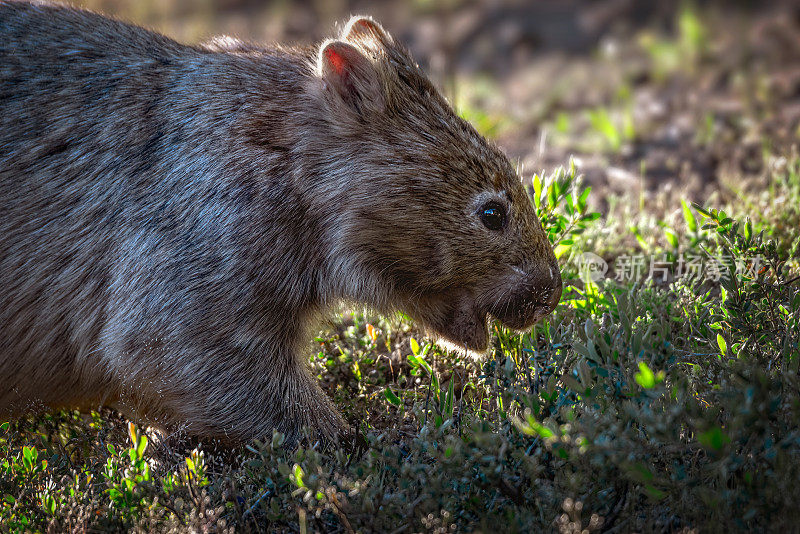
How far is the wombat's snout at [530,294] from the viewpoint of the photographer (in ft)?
10.3

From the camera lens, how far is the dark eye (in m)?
3.10

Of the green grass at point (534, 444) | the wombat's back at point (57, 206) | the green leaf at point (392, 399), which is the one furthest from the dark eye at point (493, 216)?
the wombat's back at point (57, 206)

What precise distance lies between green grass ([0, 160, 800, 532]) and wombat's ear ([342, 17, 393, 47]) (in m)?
1.00

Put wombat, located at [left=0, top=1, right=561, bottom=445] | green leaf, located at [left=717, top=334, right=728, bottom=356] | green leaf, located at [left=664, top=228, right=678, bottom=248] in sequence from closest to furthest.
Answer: green leaf, located at [left=717, top=334, right=728, bottom=356]
wombat, located at [left=0, top=1, right=561, bottom=445]
green leaf, located at [left=664, top=228, right=678, bottom=248]

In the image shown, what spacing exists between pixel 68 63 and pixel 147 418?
5.09 feet

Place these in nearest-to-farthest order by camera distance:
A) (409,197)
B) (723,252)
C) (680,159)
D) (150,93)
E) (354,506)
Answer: (354,506) < (409,197) < (150,93) < (723,252) < (680,159)

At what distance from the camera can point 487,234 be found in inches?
122

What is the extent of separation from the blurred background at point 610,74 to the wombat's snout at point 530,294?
1121 mm

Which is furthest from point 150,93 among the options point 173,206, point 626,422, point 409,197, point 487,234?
point 626,422

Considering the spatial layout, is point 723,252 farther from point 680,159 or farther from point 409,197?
point 680,159

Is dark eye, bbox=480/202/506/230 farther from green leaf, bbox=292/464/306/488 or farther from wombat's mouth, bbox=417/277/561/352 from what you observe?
green leaf, bbox=292/464/306/488

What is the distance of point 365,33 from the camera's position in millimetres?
3250

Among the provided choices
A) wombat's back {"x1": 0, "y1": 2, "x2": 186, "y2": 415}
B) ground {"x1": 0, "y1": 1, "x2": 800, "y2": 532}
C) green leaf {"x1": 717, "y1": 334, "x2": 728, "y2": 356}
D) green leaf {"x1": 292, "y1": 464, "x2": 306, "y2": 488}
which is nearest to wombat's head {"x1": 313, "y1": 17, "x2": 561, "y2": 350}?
ground {"x1": 0, "y1": 1, "x2": 800, "y2": 532}

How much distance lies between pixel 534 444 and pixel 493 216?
0.98 meters
